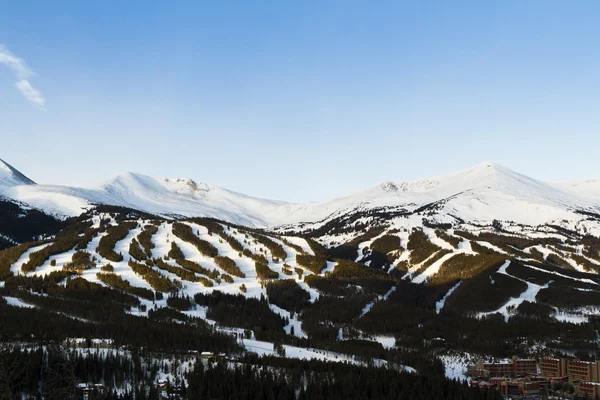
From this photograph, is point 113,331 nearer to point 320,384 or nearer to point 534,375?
point 320,384

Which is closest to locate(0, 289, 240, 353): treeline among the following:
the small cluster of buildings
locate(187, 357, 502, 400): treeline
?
locate(187, 357, 502, 400): treeline

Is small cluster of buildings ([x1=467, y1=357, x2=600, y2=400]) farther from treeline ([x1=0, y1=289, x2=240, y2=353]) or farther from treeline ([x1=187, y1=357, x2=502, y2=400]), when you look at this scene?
treeline ([x1=0, y1=289, x2=240, y2=353])

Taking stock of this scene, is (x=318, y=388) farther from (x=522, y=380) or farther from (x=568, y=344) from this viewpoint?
(x=568, y=344)

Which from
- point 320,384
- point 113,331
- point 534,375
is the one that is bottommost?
point 320,384

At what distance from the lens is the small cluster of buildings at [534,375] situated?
523ft

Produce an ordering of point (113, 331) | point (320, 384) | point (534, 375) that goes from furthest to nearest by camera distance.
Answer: point (113, 331) → point (534, 375) → point (320, 384)

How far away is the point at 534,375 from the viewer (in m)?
169

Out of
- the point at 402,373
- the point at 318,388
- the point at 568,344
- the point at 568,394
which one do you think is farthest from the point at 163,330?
the point at 568,344

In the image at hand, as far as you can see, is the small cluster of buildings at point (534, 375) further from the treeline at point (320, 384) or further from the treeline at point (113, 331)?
the treeline at point (113, 331)

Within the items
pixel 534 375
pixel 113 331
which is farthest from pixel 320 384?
pixel 113 331

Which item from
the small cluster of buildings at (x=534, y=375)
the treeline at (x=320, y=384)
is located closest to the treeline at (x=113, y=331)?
the treeline at (x=320, y=384)

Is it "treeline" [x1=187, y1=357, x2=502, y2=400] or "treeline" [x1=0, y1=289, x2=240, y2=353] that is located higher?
"treeline" [x1=0, y1=289, x2=240, y2=353]

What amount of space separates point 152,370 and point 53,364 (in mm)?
23447

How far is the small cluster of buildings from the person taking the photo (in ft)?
523
